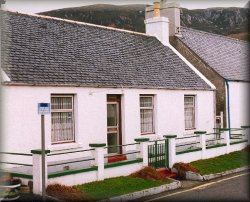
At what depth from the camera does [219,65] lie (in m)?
24.3

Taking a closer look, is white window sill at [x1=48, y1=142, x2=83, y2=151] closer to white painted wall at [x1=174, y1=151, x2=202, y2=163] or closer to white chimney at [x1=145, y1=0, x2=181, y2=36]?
white painted wall at [x1=174, y1=151, x2=202, y2=163]

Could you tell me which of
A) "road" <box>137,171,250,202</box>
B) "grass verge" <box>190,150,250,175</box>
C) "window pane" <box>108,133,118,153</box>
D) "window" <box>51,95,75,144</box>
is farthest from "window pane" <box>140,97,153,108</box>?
"road" <box>137,171,250,202</box>

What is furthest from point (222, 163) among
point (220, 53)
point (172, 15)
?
point (172, 15)

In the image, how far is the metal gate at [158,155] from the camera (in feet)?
49.8

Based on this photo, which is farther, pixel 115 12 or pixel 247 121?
pixel 115 12

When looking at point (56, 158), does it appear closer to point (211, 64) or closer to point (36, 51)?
point (36, 51)

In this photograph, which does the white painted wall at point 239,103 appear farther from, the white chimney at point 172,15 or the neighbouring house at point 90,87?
the white chimney at point 172,15

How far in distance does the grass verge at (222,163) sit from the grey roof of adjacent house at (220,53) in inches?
205

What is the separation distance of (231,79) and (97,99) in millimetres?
10253

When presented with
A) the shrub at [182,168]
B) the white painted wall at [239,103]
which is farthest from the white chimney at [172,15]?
the shrub at [182,168]

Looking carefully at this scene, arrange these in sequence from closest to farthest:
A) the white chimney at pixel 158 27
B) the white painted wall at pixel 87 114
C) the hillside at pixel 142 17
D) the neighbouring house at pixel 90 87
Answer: the white painted wall at pixel 87 114 → the neighbouring house at pixel 90 87 → the white chimney at pixel 158 27 → the hillside at pixel 142 17

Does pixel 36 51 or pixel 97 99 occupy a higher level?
pixel 36 51

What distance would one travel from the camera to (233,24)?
8719 centimetres

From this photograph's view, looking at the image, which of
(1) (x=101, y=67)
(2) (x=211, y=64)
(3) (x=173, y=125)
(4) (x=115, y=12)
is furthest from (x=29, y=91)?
(4) (x=115, y=12)
